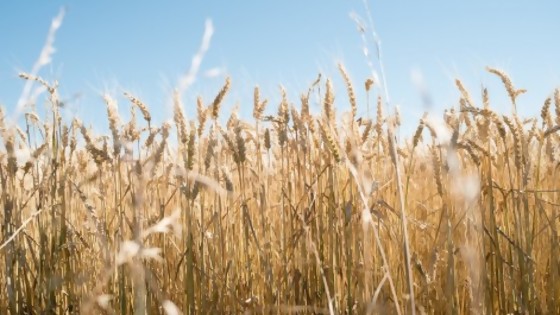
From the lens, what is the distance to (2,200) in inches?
75.9

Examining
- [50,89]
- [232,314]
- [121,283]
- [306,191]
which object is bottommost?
[232,314]

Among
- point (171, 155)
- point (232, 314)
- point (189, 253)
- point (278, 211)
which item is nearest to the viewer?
point (189, 253)

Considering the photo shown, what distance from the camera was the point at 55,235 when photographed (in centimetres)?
181

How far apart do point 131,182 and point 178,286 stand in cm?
43

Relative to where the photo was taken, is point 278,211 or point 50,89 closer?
point 50,89

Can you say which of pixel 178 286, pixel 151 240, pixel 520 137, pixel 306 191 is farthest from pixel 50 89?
pixel 520 137

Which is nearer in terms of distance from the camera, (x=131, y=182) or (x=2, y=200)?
(x=131, y=182)

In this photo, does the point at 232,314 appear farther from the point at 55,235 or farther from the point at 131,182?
the point at 55,235

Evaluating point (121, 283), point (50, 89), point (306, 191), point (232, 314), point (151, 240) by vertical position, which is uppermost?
point (50, 89)

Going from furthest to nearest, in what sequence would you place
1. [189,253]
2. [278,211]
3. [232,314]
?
1. [278,211]
2. [232,314]
3. [189,253]

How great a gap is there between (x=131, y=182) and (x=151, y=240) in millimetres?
386

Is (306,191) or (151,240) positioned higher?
(306,191)

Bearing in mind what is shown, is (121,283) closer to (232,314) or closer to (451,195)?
(232,314)

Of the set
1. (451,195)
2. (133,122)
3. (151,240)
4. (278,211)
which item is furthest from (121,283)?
(451,195)
